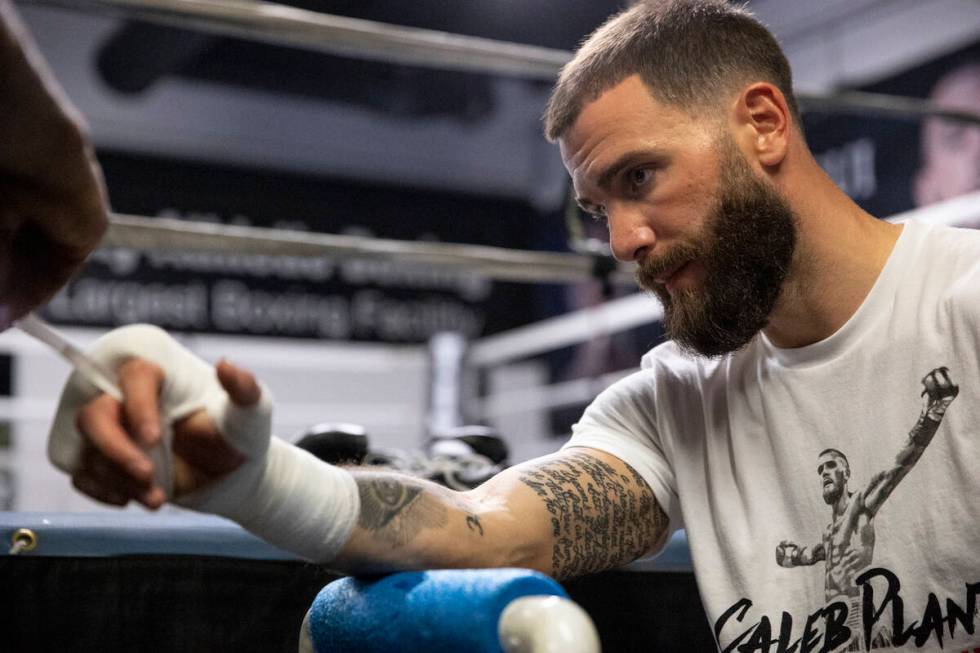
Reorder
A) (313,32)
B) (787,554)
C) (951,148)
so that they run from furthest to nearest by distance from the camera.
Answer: (951,148)
(313,32)
(787,554)

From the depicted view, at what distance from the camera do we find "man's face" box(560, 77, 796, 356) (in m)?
1.29

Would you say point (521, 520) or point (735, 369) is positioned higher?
point (735, 369)

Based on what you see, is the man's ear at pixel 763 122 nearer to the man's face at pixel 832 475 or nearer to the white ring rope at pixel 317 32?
the man's face at pixel 832 475

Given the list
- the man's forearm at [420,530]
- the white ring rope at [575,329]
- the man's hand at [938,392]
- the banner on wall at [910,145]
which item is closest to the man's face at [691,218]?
the man's hand at [938,392]

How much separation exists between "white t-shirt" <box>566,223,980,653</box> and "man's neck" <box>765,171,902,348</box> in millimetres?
23

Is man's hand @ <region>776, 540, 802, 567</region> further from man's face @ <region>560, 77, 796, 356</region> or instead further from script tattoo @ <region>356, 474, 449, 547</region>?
script tattoo @ <region>356, 474, 449, 547</region>

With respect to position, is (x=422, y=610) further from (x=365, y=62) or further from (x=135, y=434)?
(x=365, y=62)

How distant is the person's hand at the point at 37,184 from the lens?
0.70 metres

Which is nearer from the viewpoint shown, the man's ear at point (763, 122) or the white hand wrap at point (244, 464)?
the white hand wrap at point (244, 464)

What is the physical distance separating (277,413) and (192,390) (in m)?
6.41

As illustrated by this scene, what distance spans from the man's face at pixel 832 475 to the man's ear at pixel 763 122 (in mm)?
384

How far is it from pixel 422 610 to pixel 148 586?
0.70 m

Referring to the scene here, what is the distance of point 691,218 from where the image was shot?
1.29 m

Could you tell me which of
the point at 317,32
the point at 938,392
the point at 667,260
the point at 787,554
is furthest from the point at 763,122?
the point at 317,32
